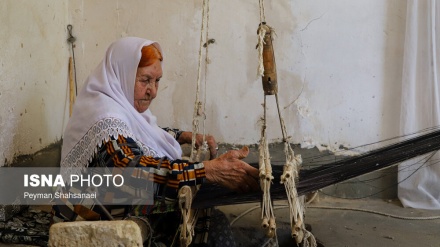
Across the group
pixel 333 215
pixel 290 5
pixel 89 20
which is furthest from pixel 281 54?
pixel 89 20

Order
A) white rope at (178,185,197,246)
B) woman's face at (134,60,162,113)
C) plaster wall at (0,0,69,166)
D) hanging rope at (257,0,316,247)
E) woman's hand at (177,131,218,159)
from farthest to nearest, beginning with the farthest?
woman's hand at (177,131,218,159), plaster wall at (0,0,69,166), woman's face at (134,60,162,113), white rope at (178,185,197,246), hanging rope at (257,0,316,247)

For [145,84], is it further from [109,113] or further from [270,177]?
[270,177]

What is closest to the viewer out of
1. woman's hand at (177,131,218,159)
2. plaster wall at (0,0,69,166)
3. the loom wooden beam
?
the loom wooden beam

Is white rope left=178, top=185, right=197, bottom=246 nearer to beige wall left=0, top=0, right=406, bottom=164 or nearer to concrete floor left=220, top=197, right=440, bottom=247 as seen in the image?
concrete floor left=220, top=197, right=440, bottom=247

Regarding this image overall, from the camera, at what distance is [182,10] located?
10.9 feet

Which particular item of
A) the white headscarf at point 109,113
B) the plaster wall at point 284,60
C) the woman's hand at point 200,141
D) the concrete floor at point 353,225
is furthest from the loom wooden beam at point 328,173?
the plaster wall at point 284,60

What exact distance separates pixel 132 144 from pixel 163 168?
0.58ft

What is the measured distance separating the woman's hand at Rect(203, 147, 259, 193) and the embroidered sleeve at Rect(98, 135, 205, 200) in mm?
37

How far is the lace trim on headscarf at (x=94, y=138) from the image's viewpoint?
184cm

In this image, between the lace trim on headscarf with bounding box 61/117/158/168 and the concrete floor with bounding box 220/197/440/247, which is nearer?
the lace trim on headscarf with bounding box 61/117/158/168

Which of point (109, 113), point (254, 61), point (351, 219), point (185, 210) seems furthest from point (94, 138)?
point (351, 219)

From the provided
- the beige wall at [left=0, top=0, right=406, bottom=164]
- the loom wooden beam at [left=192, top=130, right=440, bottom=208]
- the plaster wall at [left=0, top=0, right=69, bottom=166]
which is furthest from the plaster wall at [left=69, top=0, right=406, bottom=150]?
the loom wooden beam at [left=192, top=130, right=440, bottom=208]

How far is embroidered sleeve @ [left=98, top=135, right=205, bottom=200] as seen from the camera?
5.73ft

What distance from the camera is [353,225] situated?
289 cm
